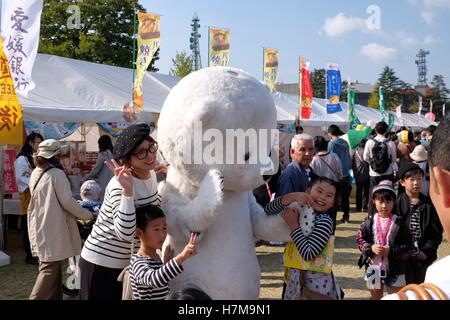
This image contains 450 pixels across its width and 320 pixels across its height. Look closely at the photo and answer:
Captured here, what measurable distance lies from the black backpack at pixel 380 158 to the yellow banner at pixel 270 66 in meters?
5.83

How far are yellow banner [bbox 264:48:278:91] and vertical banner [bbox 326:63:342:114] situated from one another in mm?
1583

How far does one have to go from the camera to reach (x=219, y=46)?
10.8 m

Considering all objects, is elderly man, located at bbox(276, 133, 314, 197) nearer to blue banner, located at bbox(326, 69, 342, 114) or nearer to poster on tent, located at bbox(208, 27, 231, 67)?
poster on tent, located at bbox(208, 27, 231, 67)

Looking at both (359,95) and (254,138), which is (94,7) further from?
(359,95)

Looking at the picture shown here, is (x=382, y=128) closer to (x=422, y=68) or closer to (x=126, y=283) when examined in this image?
(x=126, y=283)

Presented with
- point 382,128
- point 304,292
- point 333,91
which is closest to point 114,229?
point 304,292

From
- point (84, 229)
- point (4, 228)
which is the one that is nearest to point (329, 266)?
point (84, 229)

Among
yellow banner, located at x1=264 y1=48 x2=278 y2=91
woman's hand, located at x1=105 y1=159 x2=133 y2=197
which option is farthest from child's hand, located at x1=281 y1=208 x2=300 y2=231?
yellow banner, located at x1=264 y1=48 x2=278 y2=91

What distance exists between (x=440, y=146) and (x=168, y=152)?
177 cm

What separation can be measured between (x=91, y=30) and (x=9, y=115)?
21.2 metres

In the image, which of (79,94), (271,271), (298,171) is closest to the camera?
(298,171)

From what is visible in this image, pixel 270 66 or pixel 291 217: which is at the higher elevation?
pixel 270 66

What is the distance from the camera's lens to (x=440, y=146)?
90cm

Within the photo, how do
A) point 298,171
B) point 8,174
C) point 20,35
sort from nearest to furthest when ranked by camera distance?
1. point 298,171
2. point 20,35
3. point 8,174
